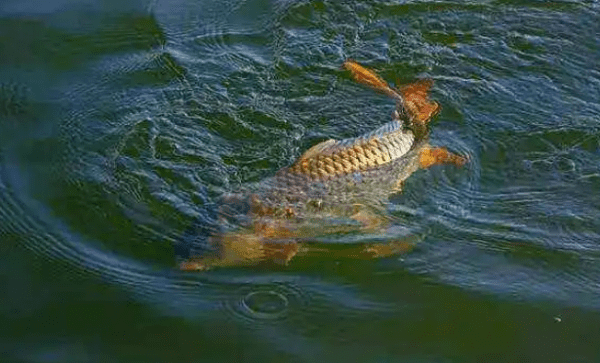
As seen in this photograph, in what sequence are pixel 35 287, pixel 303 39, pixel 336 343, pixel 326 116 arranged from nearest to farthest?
pixel 336 343 → pixel 35 287 → pixel 326 116 → pixel 303 39

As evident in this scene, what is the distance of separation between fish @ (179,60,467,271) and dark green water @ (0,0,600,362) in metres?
0.10

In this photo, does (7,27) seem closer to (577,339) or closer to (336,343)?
(336,343)

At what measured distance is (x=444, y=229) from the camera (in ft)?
19.8

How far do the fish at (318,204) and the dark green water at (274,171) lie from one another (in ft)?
0.33

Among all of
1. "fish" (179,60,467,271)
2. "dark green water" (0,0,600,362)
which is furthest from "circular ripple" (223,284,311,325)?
"fish" (179,60,467,271)

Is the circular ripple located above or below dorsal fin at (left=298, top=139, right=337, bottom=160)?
below

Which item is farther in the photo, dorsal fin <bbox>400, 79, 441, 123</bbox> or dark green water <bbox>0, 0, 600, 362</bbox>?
dorsal fin <bbox>400, 79, 441, 123</bbox>

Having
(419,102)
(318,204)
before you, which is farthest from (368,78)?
(318,204)

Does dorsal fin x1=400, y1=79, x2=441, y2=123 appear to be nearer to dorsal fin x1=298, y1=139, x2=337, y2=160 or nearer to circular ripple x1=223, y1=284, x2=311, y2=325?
dorsal fin x1=298, y1=139, x2=337, y2=160

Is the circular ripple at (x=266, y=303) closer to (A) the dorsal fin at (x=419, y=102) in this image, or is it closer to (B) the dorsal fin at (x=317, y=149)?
(B) the dorsal fin at (x=317, y=149)

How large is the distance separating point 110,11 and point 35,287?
3.60m

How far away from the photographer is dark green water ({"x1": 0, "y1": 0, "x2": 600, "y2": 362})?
5.41 meters

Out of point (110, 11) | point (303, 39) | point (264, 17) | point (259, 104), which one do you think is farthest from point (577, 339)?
point (110, 11)

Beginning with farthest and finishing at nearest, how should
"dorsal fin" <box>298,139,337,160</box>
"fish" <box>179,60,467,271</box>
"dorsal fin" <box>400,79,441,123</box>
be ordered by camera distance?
1. "dorsal fin" <box>400,79,441,123</box>
2. "dorsal fin" <box>298,139,337,160</box>
3. "fish" <box>179,60,467,271</box>
